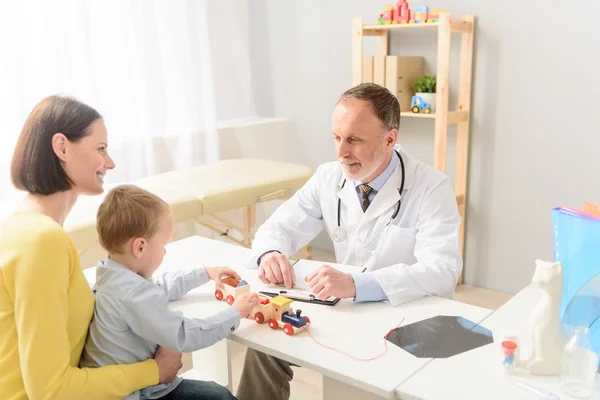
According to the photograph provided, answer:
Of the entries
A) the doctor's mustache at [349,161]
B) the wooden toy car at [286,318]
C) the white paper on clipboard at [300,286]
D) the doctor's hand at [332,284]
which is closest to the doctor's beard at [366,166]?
the doctor's mustache at [349,161]

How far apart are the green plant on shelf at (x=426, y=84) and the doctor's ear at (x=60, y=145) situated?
2341 mm

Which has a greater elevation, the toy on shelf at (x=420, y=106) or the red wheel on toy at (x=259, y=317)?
the toy on shelf at (x=420, y=106)

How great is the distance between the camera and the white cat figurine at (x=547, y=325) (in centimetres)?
111

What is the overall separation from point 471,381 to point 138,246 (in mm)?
745

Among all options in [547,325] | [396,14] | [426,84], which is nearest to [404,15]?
[396,14]

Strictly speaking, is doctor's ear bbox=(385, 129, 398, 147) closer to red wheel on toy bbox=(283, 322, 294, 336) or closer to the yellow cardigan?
red wheel on toy bbox=(283, 322, 294, 336)

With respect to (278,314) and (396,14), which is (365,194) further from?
(396,14)

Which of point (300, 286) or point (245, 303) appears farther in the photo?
point (300, 286)

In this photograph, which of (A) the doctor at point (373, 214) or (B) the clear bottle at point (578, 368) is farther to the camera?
(A) the doctor at point (373, 214)

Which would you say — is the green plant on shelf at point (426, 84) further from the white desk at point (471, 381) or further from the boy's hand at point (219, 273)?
the white desk at point (471, 381)

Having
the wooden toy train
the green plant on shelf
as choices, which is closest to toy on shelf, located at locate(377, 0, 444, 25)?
the green plant on shelf

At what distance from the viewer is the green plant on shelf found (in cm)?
329

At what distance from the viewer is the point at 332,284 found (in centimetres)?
152

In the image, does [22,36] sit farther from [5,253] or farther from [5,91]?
[5,253]
